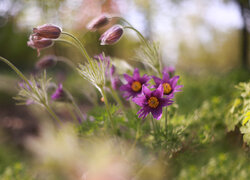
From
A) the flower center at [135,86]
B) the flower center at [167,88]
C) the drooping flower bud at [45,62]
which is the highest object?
the drooping flower bud at [45,62]

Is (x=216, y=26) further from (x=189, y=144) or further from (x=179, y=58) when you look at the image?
(x=189, y=144)

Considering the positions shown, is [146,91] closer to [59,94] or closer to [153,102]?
[153,102]

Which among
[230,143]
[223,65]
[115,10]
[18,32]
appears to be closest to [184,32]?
[223,65]

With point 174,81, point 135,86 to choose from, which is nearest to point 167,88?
point 174,81

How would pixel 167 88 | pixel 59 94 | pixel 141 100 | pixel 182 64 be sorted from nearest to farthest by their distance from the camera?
pixel 141 100
pixel 167 88
pixel 59 94
pixel 182 64

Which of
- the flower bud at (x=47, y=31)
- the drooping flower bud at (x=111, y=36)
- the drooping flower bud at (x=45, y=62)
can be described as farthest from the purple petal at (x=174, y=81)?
the drooping flower bud at (x=45, y=62)

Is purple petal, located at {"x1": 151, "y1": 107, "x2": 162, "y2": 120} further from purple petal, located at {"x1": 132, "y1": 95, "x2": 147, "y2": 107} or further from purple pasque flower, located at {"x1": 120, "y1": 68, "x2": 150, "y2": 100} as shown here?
purple pasque flower, located at {"x1": 120, "y1": 68, "x2": 150, "y2": 100}

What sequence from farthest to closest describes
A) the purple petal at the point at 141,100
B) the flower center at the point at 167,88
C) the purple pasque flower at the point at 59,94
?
the purple pasque flower at the point at 59,94
the flower center at the point at 167,88
the purple petal at the point at 141,100

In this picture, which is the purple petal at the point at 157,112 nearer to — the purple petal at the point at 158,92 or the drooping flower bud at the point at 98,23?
the purple petal at the point at 158,92
